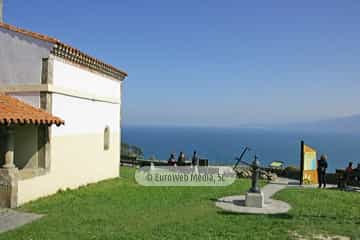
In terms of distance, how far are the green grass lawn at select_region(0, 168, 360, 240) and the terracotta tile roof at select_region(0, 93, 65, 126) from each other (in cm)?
260

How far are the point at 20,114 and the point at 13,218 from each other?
9.68ft

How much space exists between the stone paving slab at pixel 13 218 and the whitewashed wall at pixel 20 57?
14.3 ft

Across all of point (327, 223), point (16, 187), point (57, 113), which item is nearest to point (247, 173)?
point (327, 223)

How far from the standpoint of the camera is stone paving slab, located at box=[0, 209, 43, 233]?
25.9 ft

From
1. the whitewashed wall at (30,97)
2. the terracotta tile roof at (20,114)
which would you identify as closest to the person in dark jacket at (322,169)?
the terracotta tile roof at (20,114)

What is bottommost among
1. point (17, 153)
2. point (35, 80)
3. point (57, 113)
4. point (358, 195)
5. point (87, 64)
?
point (358, 195)

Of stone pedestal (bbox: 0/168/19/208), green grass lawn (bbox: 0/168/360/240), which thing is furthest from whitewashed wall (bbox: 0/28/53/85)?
green grass lawn (bbox: 0/168/360/240)

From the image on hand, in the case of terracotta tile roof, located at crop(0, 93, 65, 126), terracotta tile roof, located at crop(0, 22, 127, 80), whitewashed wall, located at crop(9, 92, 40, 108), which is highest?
terracotta tile roof, located at crop(0, 22, 127, 80)

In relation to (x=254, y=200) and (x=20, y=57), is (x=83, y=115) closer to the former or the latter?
(x=20, y=57)

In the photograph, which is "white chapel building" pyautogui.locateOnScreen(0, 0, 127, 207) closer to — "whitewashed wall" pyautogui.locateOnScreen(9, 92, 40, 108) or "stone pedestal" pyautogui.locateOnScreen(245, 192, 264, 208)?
"whitewashed wall" pyautogui.locateOnScreen(9, 92, 40, 108)

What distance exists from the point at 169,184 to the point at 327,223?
7.73 m

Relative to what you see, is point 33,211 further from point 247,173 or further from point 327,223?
point 247,173

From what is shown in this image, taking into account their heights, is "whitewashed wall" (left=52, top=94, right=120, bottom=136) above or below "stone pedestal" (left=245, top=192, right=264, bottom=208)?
above

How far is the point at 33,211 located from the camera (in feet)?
30.7
